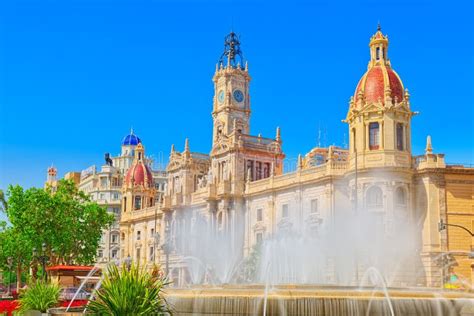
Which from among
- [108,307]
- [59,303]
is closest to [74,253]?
[59,303]

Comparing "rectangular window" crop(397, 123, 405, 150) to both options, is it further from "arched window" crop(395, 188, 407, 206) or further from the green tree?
the green tree

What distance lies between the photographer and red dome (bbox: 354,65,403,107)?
5241cm

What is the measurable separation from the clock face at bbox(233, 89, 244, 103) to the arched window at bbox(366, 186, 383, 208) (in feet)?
101

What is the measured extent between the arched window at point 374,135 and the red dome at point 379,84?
1.90 m

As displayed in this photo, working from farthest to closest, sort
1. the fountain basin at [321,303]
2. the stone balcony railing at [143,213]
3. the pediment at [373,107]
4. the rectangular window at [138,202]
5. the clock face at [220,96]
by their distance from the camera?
the rectangular window at [138,202]
the stone balcony railing at [143,213]
the clock face at [220,96]
the pediment at [373,107]
the fountain basin at [321,303]

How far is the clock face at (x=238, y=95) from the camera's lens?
78.7 m

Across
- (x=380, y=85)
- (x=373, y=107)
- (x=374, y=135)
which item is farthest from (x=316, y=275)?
(x=380, y=85)

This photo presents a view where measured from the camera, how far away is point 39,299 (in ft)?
85.7

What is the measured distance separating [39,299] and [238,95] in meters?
55.1

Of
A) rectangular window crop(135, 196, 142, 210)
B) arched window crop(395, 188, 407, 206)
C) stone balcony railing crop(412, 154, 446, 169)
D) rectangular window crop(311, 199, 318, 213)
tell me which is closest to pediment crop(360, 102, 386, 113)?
stone balcony railing crop(412, 154, 446, 169)

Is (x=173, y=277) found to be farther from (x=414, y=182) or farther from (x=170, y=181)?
(x=414, y=182)

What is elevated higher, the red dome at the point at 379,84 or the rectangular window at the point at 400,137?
the red dome at the point at 379,84

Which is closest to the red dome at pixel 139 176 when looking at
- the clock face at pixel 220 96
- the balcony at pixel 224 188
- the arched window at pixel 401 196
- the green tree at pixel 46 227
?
the clock face at pixel 220 96

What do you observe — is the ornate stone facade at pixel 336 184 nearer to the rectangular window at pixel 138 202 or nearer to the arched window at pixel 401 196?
the arched window at pixel 401 196
